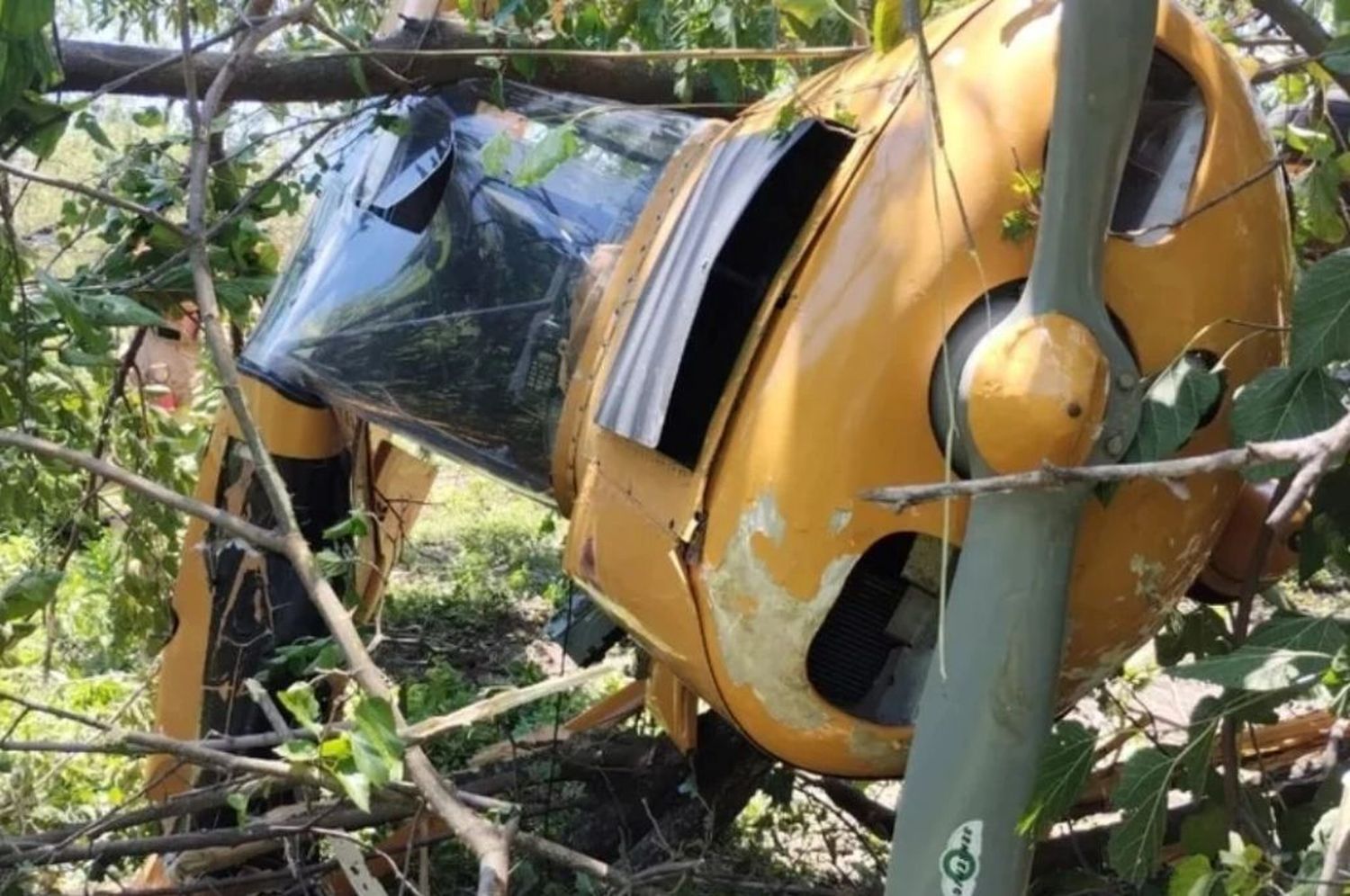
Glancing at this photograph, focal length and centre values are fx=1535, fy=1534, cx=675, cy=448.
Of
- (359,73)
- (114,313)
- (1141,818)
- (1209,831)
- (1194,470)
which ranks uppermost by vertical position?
(359,73)

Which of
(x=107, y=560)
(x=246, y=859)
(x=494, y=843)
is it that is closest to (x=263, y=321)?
(x=246, y=859)

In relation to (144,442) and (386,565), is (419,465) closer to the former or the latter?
(386,565)

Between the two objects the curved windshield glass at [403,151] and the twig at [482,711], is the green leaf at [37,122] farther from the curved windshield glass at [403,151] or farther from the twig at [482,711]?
the twig at [482,711]

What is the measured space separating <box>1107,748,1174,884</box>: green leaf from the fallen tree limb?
1099 mm

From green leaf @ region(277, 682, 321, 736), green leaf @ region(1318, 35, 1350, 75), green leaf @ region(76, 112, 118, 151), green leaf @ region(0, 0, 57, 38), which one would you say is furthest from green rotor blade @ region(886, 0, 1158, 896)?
green leaf @ region(76, 112, 118, 151)

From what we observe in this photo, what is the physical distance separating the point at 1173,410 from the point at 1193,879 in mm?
349

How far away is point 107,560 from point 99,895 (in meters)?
1.65

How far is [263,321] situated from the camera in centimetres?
205

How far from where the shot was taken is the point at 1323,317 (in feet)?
3.71

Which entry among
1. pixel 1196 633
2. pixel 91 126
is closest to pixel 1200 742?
pixel 1196 633

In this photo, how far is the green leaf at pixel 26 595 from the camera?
159 centimetres

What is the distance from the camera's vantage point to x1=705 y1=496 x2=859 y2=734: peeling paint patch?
4.26ft

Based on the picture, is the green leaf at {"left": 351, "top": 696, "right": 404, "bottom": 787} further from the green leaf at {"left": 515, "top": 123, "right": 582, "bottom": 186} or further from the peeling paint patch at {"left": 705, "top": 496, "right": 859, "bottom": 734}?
the green leaf at {"left": 515, "top": 123, "right": 582, "bottom": 186}

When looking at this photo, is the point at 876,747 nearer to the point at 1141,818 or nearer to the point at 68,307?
the point at 1141,818
